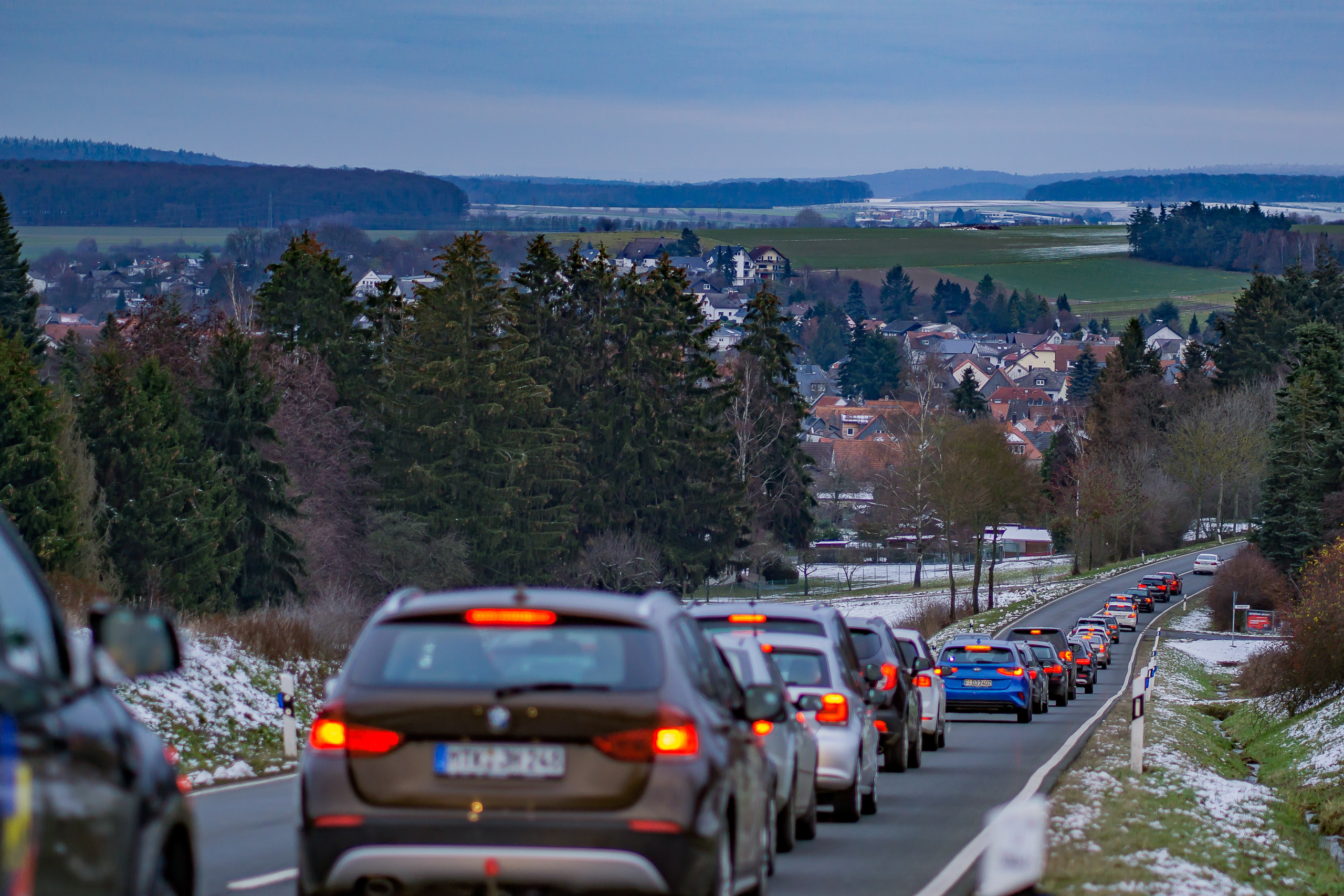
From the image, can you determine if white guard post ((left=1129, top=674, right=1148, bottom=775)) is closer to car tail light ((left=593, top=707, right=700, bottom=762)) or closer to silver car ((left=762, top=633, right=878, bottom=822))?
silver car ((left=762, top=633, right=878, bottom=822))

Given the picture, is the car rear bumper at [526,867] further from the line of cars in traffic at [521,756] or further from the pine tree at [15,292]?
the pine tree at [15,292]

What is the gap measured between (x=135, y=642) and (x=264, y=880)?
5.63 m

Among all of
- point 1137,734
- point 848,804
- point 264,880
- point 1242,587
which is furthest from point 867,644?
point 1242,587

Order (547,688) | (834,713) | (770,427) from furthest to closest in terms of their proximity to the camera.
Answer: (770,427) → (834,713) → (547,688)

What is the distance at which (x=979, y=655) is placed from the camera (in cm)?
3066

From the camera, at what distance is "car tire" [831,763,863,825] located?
14.6 meters

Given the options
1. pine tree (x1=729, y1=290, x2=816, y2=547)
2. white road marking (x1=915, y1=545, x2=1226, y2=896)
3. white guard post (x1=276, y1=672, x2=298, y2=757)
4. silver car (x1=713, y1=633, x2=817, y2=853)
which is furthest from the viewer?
pine tree (x1=729, y1=290, x2=816, y2=547)

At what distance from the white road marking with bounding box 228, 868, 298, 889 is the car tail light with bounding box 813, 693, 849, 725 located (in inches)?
170

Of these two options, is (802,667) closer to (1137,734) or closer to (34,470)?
(1137,734)

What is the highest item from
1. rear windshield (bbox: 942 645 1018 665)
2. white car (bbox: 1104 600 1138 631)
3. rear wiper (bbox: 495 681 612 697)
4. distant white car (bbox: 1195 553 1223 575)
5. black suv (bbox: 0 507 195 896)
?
black suv (bbox: 0 507 195 896)

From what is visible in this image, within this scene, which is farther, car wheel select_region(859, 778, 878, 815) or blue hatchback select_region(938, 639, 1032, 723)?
blue hatchback select_region(938, 639, 1032, 723)

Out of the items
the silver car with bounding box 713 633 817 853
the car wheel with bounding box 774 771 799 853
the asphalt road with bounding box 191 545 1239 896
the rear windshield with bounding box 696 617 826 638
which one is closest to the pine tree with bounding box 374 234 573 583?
the asphalt road with bounding box 191 545 1239 896

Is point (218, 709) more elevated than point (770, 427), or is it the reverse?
point (218, 709)

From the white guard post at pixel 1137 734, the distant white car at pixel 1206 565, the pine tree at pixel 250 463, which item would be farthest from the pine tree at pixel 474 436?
the white guard post at pixel 1137 734
